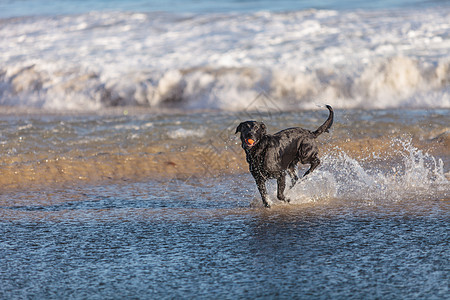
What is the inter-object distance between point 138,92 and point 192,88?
109cm

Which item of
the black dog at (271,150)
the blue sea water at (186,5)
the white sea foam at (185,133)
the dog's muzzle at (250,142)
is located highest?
the blue sea water at (186,5)

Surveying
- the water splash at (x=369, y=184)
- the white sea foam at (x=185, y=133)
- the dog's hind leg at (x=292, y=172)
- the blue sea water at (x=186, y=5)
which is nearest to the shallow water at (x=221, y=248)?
the water splash at (x=369, y=184)

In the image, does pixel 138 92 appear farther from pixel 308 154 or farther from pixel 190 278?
pixel 190 278

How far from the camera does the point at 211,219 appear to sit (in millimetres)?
4477

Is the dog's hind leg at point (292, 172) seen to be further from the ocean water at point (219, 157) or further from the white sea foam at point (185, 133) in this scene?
the white sea foam at point (185, 133)

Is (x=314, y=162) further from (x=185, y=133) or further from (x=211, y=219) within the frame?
(x=185, y=133)

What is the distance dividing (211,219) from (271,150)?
810 mm

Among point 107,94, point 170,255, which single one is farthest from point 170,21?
point 170,255

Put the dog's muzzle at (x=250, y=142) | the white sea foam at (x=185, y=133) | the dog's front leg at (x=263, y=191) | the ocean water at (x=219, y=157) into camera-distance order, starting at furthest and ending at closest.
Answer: the white sea foam at (x=185, y=133) → the dog's front leg at (x=263, y=191) → the dog's muzzle at (x=250, y=142) → the ocean water at (x=219, y=157)

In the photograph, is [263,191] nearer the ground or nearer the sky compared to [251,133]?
nearer the ground

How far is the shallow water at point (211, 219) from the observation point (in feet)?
10.5

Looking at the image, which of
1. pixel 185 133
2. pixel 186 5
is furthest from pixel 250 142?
pixel 186 5

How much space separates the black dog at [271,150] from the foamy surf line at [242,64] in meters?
4.73

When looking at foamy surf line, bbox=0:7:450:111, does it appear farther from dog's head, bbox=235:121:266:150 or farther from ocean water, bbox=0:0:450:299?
dog's head, bbox=235:121:266:150
